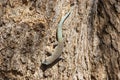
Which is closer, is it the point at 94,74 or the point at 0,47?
the point at 0,47

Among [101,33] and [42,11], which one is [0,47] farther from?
[101,33]

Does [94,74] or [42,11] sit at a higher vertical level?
[42,11]

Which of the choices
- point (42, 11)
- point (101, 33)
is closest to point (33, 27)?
point (42, 11)

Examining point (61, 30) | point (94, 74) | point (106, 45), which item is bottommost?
point (94, 74)

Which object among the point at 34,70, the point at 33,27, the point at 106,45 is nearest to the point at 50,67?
the point at 34,70

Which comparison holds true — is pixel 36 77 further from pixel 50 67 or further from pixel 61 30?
pixel 61 30

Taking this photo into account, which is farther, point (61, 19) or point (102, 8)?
point (102, 8)
